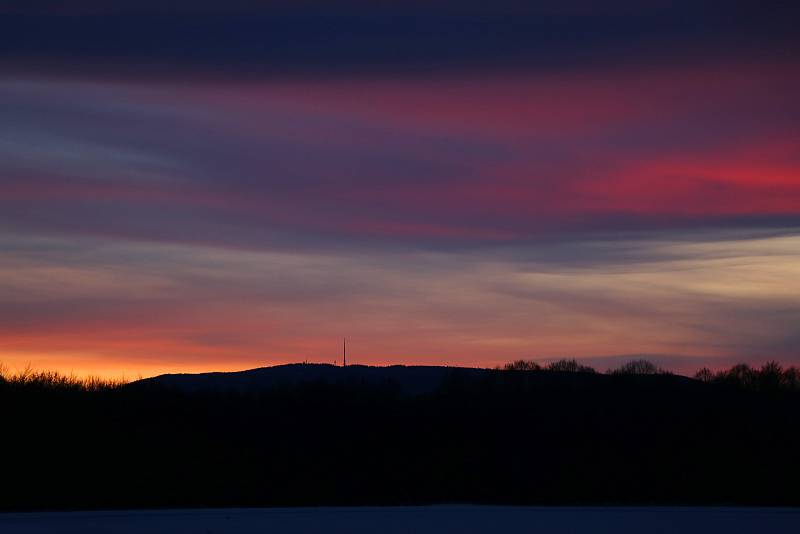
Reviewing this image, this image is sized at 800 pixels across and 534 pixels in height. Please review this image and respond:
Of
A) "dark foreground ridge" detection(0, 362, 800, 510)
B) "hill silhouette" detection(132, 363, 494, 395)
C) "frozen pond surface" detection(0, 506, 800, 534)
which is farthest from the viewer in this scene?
"hill silhouette" detection(132, 363, 494, 395)

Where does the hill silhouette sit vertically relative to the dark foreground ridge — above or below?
above

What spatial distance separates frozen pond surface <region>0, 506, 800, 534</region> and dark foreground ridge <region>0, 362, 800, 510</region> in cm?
649

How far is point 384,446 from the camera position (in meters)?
29.1

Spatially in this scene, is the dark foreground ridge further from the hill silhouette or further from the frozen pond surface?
the hill silhouette

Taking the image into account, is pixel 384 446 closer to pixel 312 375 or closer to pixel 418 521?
pixel 418 521

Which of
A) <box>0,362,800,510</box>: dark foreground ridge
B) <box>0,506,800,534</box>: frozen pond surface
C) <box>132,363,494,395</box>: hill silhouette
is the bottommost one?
<box>0,506,800,534</box>: frozen pond surface

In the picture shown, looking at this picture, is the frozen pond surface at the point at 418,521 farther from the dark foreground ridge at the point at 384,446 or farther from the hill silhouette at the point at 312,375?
the hill silhouette at the point at 312,375

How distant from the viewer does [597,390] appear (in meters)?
35.4

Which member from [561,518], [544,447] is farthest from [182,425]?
[561,518]

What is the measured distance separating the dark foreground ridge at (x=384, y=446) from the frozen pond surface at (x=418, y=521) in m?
6.49

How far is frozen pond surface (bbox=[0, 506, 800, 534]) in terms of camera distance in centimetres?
1496

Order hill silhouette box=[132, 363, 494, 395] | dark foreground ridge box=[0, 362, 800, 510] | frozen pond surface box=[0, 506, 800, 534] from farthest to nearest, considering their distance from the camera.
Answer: hill silhouette box=[132, 363, 494, 395], dark foreground ridge box=[0, 362, 800, 510], frozen pond surface box=[0, 506, 800, 534]

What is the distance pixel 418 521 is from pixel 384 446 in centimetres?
1296

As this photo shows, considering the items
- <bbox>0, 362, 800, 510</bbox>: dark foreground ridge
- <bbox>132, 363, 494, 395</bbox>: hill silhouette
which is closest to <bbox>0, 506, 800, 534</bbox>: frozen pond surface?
<bbox>0, 362, 800, 510</bbox>: dark foreground ridge
